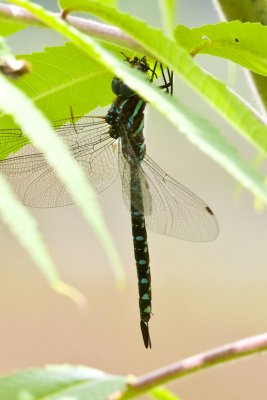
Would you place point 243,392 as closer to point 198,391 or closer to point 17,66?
point 198,391

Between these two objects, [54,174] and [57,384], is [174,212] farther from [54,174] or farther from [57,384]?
[57,384]

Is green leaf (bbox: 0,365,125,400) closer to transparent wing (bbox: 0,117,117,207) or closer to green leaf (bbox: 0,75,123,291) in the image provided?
green leaf (bbox: 0,75,123,291)

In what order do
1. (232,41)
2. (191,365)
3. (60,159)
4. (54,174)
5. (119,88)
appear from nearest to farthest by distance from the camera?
(60,159), (191,365), (232,41), (119,88), (54,174)

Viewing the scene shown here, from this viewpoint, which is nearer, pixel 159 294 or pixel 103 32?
pixel 103 32

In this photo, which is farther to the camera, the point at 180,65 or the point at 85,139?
the point at 85,139

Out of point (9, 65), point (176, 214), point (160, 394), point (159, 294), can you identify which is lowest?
point (160, 394)

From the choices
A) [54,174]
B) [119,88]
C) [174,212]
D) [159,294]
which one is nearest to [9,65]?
[119,88]

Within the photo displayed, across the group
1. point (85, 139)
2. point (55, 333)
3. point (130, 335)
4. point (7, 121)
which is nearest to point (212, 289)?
point (130, 335)

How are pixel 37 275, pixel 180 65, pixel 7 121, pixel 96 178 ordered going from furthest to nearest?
pixel 37 275
pixel 96 178
pixel 7 121
pixel 180 65
